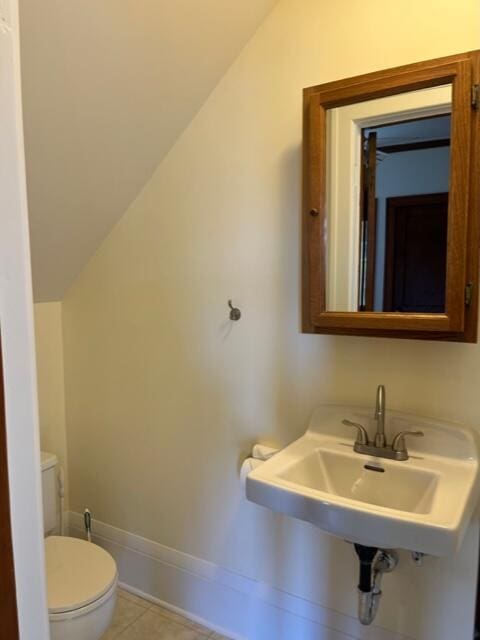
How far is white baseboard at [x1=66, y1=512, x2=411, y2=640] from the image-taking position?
166cm

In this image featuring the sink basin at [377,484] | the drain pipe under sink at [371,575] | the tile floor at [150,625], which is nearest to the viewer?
the sink basin at [377,484]

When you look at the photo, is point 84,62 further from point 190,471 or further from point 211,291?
point 190,471

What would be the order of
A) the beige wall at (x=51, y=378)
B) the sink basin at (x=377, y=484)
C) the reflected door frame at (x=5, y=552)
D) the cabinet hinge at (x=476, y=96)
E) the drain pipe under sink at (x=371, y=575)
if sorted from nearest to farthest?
the reflected door frame at (x=5, y=552) → the sink basin at (x=377, y=484) → the cabinet hinge at (x=476, y=96) → the drain pipe under sink at (x=371, y=575) → the beige wall at (x=51, y=378)

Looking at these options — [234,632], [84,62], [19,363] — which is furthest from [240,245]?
[234,632]

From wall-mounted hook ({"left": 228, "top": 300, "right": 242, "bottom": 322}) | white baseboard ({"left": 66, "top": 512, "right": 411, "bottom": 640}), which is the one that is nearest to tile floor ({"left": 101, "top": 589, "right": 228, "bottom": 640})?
white baseboard ({"left": 66, "top": 512, "right": 411, "bottom": 640})

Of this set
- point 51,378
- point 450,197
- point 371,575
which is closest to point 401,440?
point 371,575

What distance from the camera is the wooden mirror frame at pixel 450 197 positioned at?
1.23 metres

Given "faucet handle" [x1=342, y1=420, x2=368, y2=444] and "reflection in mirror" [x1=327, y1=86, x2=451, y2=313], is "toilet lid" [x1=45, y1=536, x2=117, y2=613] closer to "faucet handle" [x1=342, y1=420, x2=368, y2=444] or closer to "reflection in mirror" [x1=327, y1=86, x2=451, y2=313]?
"faucet handle" [x1=342, y1=420, x2=368, y2=444]

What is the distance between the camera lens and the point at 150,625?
1.95 meters

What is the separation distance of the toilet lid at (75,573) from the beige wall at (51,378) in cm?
53

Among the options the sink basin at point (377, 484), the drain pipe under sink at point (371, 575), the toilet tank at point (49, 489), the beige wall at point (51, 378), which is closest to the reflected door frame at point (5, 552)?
the sink basin at point (377, 484)

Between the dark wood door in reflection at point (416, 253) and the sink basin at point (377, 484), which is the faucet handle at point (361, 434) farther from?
the dark wood door in reflection at point (416, 253)

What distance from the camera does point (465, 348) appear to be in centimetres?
138

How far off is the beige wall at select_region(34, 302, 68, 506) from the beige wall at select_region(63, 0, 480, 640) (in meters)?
0.11
